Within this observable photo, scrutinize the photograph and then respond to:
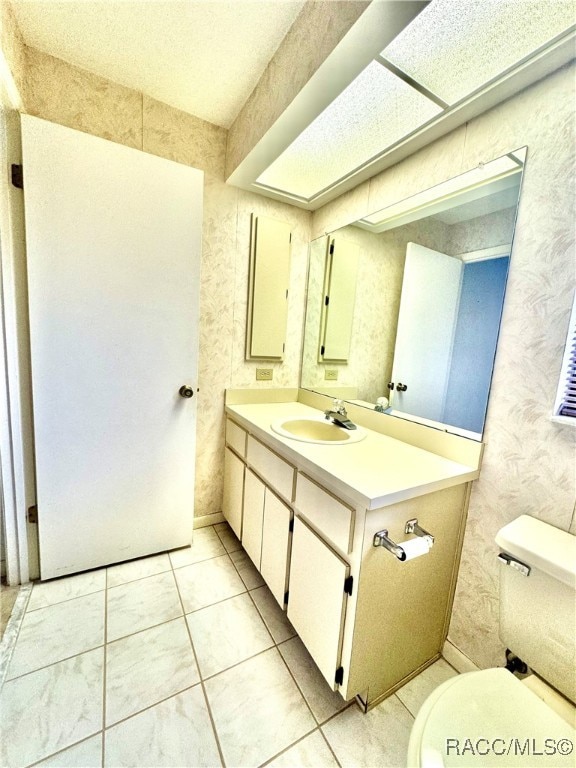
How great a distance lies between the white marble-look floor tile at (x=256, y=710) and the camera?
36.4 inches

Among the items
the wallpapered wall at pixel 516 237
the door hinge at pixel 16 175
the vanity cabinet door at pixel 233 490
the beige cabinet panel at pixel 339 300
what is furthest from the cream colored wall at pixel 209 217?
the door hinge at pixel 16 175

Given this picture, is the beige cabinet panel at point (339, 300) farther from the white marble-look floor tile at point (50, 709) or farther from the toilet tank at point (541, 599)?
the white marble-look floor tile at point (50, 709)

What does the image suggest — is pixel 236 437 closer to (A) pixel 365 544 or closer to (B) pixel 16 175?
(A) pixel 365 544

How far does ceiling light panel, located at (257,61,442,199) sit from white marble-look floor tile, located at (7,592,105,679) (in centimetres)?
228

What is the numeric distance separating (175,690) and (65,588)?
80 centimetres

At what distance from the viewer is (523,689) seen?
78cm

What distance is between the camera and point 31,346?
4.29 ft

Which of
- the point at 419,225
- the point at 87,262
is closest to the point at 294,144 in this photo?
the point at 419,225

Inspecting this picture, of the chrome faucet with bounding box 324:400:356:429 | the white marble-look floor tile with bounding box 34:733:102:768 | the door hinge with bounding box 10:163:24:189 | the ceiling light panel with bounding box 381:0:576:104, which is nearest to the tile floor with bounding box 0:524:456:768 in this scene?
the white marble-look floor tile with bounding box 34:733:102:768

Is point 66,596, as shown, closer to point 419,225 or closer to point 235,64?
point 419,225

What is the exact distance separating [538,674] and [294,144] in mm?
2122

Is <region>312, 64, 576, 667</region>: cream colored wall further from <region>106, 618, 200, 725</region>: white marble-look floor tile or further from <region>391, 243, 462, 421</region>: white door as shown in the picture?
<region>106, 618, 200, 725</region>: white marble-look floor tile

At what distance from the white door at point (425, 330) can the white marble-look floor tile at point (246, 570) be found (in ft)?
3.82

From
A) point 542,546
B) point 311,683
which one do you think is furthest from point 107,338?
point 542,546
